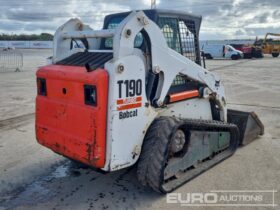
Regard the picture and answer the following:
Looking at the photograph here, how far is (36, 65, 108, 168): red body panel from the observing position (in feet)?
11.5

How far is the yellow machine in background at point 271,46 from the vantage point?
36.7 metres

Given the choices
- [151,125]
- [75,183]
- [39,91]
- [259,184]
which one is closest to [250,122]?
[259,184]

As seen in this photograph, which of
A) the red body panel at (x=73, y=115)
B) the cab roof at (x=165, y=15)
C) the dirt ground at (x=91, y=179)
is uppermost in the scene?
the cab roof at (x=165, y=15)

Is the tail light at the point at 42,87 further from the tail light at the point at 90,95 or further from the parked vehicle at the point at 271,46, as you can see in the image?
the parked vehicle at the point at 271,46

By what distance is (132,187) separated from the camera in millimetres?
4309

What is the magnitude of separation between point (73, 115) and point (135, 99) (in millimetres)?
725

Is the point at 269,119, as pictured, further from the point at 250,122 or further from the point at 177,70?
the point at 177,70

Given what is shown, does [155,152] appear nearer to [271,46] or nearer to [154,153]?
[154,153]

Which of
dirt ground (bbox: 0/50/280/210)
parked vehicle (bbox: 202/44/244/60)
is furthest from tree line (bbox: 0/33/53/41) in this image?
dirt ground (bbox: 0/50/280/210)

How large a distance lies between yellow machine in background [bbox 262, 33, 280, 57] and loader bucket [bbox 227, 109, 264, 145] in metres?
33.5

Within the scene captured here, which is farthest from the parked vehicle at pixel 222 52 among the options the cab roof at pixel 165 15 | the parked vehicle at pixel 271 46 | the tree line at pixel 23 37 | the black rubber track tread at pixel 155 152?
the tree line at pixel 23 37

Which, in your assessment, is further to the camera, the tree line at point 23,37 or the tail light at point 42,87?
the tree line at point 23,37

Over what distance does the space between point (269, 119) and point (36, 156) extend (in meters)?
5.22

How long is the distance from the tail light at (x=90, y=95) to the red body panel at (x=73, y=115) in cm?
4
